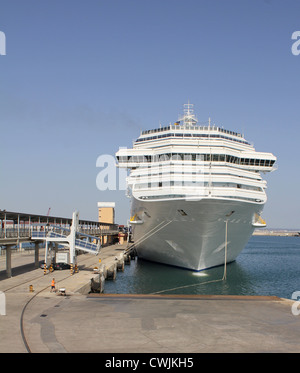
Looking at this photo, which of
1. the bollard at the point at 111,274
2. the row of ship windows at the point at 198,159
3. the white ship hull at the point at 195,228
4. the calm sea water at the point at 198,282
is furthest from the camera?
the bollard at the point at 111,274

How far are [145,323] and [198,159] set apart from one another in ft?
81.0

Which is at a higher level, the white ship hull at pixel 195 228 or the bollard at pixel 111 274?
the white ship hull at pixel 195 228

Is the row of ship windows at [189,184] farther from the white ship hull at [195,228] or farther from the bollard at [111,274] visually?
the bollard at [111,274]

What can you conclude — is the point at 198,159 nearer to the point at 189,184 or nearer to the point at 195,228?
the point at 189,184

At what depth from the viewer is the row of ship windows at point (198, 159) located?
38.8 m

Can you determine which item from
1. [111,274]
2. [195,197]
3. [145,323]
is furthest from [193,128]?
[145,323]

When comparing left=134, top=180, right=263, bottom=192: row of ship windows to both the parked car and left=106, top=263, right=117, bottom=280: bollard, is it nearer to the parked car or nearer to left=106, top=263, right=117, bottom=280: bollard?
left=106, top=263, right=117, bottom=280: bollard


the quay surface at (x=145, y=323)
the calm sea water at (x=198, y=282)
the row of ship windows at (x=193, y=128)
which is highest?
the row of ship windows at (x=193, y=128)

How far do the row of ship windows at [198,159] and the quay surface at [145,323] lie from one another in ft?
58.5

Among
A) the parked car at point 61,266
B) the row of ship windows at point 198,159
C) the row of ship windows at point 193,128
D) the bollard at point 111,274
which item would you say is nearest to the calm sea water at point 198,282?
the bollard at point 111,274

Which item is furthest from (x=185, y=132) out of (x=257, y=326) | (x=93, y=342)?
(x=93, y=342)
